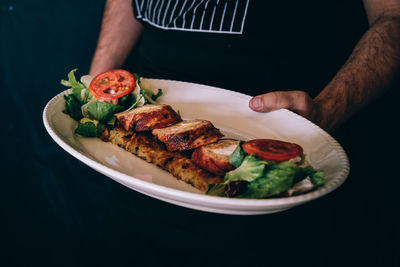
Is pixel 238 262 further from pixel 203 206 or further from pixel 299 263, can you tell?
pixel 203 206

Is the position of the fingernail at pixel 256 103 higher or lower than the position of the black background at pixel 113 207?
higher

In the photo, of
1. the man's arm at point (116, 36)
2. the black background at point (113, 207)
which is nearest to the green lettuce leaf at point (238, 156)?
the black background at point (113, 207)

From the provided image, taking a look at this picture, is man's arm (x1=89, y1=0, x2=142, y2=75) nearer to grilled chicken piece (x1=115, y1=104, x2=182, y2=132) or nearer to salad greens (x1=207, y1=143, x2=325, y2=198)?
grilled chicken piece (x1=115, y1=104, x2=182, y2=132)

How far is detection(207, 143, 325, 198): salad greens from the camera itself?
3.34 feet

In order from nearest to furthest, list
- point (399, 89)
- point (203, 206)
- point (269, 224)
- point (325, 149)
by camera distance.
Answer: point (203, 206) → point (325, 149) → point (269, 224) → point (399, 89)

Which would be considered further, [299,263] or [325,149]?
[299,263]

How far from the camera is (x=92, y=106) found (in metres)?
1.62

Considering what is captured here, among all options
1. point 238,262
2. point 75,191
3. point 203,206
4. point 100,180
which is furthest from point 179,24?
point 75,191

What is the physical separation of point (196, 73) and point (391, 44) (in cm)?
126

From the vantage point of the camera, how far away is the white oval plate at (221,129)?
37.5 inches

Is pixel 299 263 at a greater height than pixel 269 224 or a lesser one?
lesser

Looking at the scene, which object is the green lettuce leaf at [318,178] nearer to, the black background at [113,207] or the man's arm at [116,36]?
the black background at [113,207]

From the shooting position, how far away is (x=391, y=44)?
1.80 meters

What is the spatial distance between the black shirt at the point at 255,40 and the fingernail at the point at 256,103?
1.39ft
